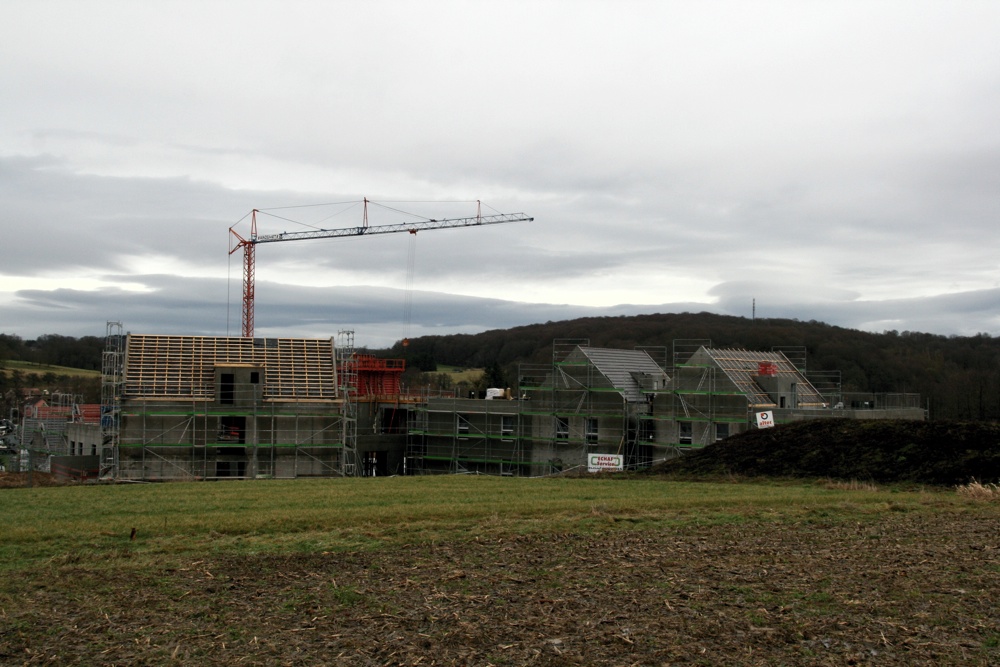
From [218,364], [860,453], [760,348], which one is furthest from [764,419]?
[760,348]

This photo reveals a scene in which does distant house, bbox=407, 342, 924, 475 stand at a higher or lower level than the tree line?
lower

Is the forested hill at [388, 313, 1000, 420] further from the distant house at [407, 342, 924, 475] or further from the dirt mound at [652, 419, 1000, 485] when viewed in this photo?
the dirt mound at [652, 419, 1000, 485]

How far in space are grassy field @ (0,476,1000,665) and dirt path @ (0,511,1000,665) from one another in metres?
0.03

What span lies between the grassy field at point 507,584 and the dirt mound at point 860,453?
5.68m

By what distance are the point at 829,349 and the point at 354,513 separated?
68.8 m

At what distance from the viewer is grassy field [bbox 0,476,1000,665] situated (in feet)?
24.2

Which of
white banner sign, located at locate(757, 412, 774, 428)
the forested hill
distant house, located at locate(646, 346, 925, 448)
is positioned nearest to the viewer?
white banner sign, located at locate(757, 412, 774, 428)

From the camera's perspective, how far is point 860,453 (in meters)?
23.2

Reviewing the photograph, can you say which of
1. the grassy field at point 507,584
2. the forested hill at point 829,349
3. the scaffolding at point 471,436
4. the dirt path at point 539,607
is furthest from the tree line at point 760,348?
the dirt path at point 539,607

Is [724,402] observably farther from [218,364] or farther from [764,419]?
[218,364]

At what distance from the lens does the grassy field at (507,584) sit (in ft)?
24.2

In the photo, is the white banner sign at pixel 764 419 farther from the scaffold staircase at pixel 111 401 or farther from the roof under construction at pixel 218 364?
the scaffold staircase at pixel 111 401

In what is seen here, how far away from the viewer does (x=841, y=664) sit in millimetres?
6844

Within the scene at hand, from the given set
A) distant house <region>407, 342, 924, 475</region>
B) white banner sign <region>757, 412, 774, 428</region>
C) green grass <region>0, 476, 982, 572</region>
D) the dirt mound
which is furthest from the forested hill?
green grass <region>0, 476, 982, 572</region>
